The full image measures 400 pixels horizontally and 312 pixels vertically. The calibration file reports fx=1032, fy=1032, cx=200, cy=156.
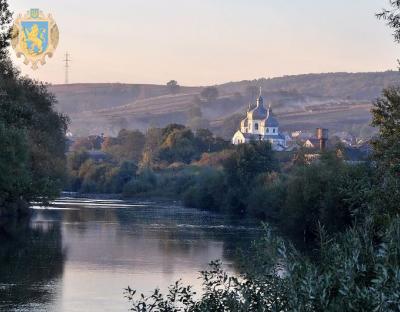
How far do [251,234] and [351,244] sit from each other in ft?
136

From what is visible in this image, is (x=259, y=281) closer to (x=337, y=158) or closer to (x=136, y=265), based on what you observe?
(x=136, y=265)

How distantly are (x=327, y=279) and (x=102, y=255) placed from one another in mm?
30707

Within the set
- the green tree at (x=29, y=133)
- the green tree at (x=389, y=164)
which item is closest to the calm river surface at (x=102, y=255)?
the green tree at (x=29, y=133)

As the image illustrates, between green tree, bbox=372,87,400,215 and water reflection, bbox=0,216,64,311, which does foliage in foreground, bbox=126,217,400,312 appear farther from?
water reflection, bbox=0,216,64,311

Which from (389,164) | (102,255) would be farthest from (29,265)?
(389,164)

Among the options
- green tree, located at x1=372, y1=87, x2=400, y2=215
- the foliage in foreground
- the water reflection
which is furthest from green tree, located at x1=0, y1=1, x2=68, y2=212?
the foliage in foreground

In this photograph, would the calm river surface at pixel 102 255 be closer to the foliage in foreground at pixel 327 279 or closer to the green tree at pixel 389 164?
the green tree at pixel 389 164

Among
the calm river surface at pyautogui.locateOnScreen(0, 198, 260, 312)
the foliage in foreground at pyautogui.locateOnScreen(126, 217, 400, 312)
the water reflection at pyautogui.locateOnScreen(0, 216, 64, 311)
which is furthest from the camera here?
the calm river surface at pyautogui.locateOnScreen(0, 198, 260, 312)

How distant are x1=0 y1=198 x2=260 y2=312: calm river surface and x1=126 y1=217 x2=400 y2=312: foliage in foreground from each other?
1211cm

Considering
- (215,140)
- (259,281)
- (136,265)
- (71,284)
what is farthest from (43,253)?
(215,140)

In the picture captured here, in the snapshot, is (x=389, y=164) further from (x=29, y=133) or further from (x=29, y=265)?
(x=29, y=133)

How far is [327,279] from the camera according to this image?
13.9m

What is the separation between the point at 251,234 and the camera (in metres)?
57.0

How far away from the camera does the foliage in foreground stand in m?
13.5
